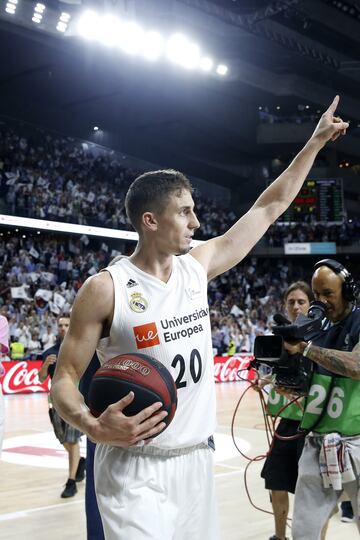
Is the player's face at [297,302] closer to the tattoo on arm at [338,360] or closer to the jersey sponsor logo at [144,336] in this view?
the tattoo on arm at [338,360]

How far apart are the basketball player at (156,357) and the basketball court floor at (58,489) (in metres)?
3.17

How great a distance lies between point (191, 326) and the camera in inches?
108

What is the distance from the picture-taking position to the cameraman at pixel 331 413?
3.50 m

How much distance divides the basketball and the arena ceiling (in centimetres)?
1895

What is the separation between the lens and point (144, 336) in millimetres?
2609

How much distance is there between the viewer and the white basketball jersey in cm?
261

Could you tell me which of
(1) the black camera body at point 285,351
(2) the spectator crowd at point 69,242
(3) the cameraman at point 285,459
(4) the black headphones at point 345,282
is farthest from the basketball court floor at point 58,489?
(2) the spectator crowd at point 69,242

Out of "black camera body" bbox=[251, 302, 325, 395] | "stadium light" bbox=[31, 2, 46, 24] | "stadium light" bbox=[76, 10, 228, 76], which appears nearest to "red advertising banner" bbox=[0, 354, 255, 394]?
"stadium light" bbox=[31, 2, 46, 24]

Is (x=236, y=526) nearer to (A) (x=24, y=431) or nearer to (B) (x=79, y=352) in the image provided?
(B) (x=79, y=352)

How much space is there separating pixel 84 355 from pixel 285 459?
8.92 ft

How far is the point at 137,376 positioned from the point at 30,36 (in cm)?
2090

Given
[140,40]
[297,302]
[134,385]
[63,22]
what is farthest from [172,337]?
[140,40]

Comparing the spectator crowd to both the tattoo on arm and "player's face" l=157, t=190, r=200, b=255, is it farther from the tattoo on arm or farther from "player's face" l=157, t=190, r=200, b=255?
"player's face" l=157, t=190, r=200, b=255

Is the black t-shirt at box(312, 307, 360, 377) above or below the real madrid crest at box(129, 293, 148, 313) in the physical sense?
below
